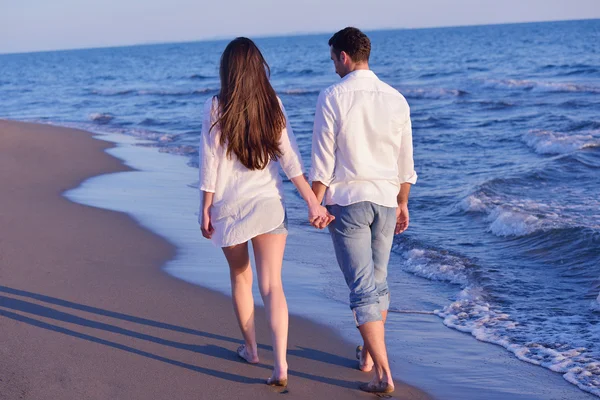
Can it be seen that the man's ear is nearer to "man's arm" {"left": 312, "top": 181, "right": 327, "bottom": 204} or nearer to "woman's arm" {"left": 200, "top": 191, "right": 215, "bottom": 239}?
"man's arm" {"left": 312, "top": 181, "right": 327, "bottom": 204}

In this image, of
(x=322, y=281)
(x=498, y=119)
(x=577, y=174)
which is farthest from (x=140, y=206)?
(x=498, y=119)

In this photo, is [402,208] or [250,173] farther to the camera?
[402,208]

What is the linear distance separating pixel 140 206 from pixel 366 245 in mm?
5068

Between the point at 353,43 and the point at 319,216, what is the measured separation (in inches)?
33.0

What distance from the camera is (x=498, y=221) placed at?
7.82m

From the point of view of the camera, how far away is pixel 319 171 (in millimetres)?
3410

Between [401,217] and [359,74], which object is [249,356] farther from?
[359,74]

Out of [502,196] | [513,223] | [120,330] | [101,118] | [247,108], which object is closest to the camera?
[247,108]

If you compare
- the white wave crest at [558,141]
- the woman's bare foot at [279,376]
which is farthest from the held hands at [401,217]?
the white wave crest at [558,141]

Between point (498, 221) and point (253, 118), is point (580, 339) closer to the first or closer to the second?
point (253, 118)

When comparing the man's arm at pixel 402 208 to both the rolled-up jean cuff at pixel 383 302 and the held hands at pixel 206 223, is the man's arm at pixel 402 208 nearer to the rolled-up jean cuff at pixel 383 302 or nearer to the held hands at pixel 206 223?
the rolled-up jean cuff at pixel 383 302

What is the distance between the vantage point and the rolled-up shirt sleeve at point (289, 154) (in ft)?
11.2

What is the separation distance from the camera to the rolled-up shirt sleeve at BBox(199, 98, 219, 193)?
3.38 meters

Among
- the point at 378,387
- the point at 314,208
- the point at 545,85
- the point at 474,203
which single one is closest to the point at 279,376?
the point at 378,387
